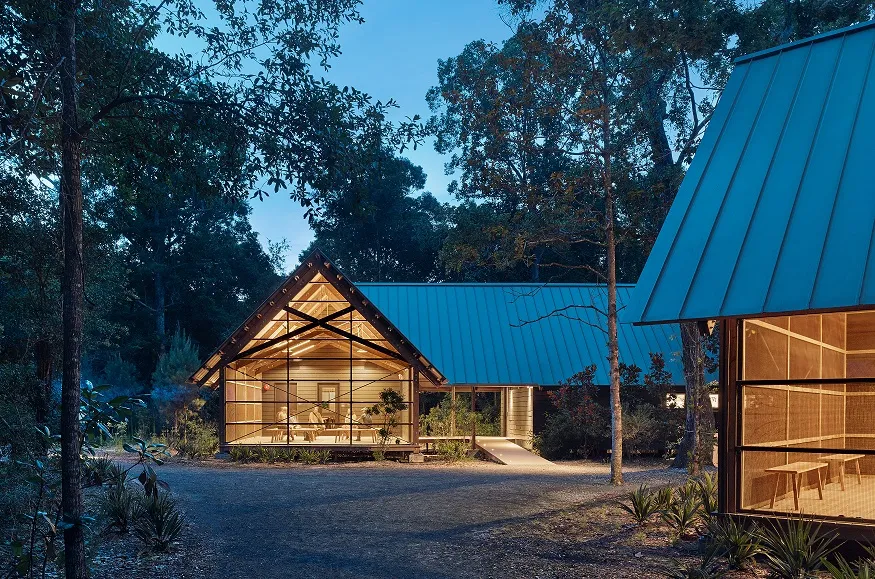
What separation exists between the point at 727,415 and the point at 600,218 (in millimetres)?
9056

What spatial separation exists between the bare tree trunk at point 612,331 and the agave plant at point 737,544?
664 cm

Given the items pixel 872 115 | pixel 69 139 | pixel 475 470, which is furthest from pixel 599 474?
pixel 69 139

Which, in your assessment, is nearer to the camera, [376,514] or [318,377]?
[376,514]

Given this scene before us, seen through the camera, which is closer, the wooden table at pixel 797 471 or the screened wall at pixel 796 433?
the screened wall at pixel 796 433

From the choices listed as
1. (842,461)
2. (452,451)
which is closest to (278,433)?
(452,451)

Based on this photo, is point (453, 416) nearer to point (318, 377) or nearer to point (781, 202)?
point (318, 377)

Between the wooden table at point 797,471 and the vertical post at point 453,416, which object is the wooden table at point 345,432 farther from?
the wooden table at point 797,471

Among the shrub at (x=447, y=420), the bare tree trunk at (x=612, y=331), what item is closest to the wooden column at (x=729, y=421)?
the bare tree trunk at (x=612, y=331)

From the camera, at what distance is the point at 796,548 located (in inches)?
304

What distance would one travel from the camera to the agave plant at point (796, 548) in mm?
7609

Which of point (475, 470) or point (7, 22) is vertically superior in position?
point (7, 22)

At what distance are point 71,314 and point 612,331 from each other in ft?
36.4

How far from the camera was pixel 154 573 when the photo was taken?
27.3 feet

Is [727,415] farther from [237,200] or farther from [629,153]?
[629,153]
